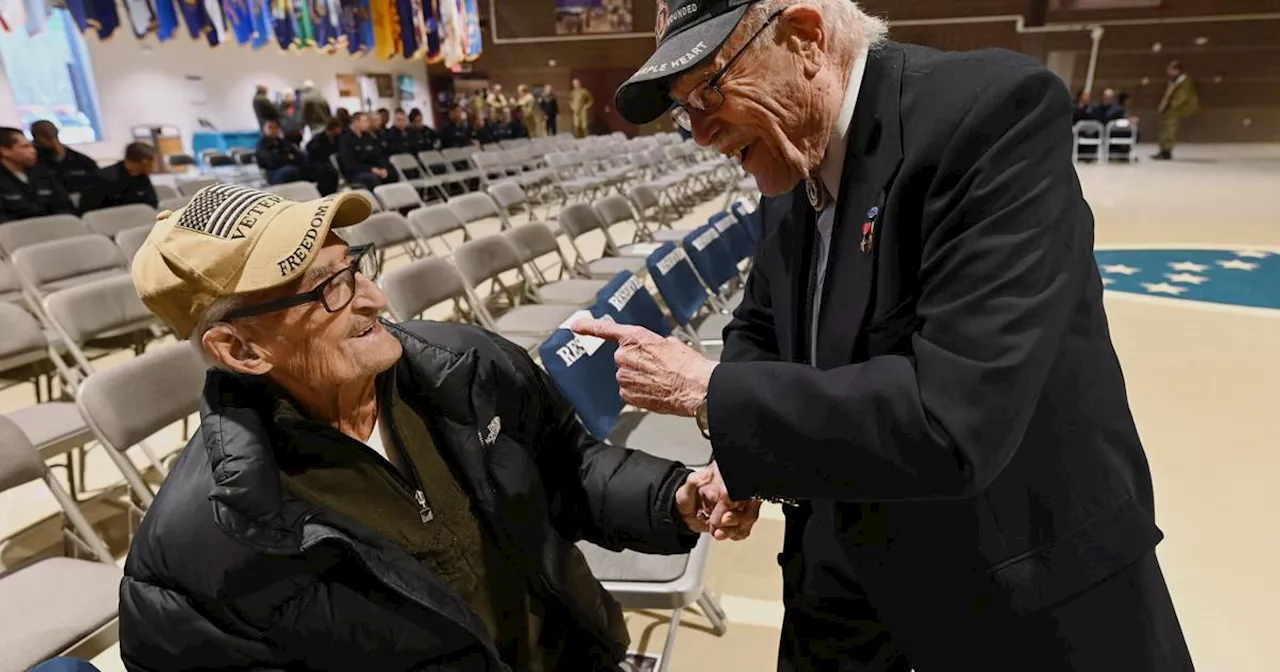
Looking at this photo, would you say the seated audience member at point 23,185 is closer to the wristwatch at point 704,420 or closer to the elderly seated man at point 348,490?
the elderly seated man at point 348,490

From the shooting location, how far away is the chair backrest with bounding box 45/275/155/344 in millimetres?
3326

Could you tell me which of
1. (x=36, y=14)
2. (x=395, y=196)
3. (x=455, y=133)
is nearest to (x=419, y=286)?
(x=395, y=196)

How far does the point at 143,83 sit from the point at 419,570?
49.0ft

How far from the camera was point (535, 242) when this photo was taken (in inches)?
200

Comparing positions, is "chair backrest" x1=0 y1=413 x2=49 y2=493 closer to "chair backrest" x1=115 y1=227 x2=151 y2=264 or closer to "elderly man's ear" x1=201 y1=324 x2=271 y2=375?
"elderly man's ear" x1=201 y1=324 x2=271 y2=375

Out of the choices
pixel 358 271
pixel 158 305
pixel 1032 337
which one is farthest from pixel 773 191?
pixel 158 305

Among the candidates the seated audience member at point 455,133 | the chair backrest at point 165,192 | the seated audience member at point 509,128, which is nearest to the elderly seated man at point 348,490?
the chair backrest at point 165,192

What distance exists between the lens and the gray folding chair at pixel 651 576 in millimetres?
1823

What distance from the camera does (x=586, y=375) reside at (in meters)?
2.35

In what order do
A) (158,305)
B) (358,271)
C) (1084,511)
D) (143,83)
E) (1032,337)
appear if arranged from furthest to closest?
(143,83) < (358,271) < (158,305) < (1084,511) < (1032,337)

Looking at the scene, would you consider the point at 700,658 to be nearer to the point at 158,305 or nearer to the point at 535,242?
the point at 158,305

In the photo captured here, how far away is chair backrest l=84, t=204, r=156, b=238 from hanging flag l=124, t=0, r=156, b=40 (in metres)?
6.49

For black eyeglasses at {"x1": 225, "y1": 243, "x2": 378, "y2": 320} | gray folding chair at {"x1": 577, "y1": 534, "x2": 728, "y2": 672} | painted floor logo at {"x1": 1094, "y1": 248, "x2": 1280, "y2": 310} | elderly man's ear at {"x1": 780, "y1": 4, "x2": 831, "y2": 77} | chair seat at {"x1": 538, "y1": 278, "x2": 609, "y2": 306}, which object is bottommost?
painted floor logo at {"x1": 1094, "y1": 248, "x2": 1280, "y2": 310}

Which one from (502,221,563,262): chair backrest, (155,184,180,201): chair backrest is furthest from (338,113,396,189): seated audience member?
(502,221,563,262): chair backrest
